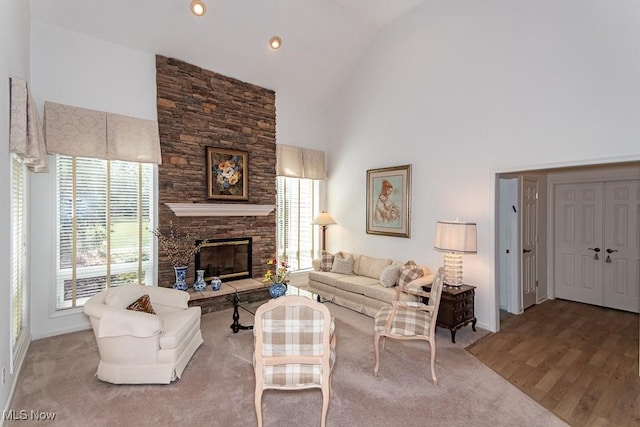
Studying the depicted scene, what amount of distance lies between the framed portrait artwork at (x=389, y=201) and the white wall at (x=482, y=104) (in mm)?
135

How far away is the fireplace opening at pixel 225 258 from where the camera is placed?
536cm

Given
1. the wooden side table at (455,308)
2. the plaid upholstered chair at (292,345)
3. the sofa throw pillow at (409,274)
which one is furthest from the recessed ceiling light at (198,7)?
the wooden side table at (455,308)

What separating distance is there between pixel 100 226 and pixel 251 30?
3.74 meters

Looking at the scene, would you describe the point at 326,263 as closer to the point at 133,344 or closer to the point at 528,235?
the point at 528,235

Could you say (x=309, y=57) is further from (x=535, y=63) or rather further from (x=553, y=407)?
(x=553, y=407)

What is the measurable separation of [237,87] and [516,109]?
14.8 feet

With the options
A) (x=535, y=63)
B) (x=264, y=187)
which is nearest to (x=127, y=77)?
(x=264, y=187)

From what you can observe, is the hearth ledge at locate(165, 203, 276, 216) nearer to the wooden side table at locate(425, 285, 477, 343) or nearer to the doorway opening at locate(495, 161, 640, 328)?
the wooden side table at locate(425, 285, 477, 343)

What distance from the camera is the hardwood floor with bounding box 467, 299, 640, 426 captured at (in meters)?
2.63

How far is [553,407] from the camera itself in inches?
103

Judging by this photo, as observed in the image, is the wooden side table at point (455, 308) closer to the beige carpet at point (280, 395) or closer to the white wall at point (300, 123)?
the beige carpet at point (280, 395)

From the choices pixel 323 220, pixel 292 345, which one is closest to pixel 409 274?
pixel 323 220

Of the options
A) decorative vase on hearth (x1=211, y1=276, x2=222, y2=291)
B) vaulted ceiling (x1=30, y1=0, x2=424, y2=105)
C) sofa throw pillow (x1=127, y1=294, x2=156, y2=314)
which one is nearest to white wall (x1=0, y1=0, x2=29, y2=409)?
sofa throw pillow (x1=127, y1=294, x2=156, y2=314)

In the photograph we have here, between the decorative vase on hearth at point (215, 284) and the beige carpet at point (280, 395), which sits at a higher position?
the decorative vase on hearth at point (215, 284)
